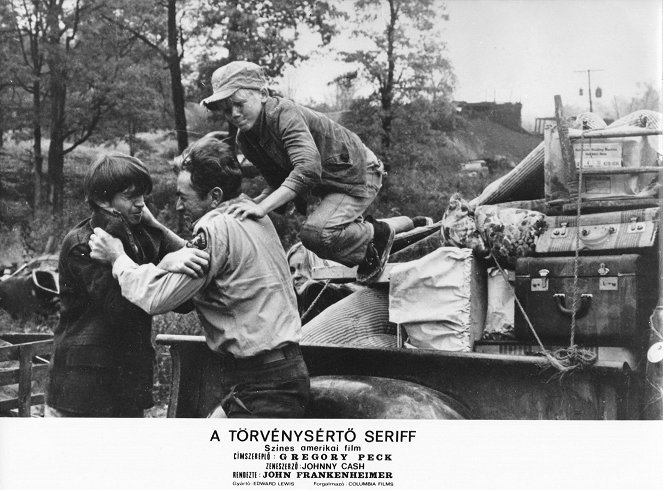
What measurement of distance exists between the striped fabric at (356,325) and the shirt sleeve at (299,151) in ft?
2.38

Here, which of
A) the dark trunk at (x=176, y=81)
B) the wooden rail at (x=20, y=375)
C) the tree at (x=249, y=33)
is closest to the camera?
the wooden rail at (x=20, y=375)

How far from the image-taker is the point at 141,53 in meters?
10.8

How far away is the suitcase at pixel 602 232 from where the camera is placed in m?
3.24

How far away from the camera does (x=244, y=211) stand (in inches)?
112

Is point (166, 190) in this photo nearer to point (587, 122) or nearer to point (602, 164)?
point (587, 122)

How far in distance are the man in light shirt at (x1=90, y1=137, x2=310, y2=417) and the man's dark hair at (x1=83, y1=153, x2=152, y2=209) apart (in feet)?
0.93

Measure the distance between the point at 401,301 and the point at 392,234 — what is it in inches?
31.7

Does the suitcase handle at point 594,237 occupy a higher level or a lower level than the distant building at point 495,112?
lower

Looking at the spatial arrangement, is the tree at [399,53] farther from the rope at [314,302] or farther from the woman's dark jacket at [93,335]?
the woman's dark jacket at [93,335]

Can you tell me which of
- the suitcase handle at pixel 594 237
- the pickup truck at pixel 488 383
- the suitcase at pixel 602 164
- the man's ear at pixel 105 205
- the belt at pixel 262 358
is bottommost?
the pickup truck at pixel 488 383

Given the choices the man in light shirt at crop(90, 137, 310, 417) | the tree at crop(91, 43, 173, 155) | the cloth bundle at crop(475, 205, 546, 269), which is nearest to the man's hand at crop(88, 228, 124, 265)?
the man in light shirt at crop(90, 137, 310, 417)

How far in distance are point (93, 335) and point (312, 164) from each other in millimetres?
1268

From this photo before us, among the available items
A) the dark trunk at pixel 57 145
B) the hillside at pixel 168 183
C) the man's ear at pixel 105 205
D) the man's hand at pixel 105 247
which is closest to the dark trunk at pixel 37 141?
the hillside at pixel 168 183

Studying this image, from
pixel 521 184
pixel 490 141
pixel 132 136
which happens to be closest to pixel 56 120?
pixel 132 136
